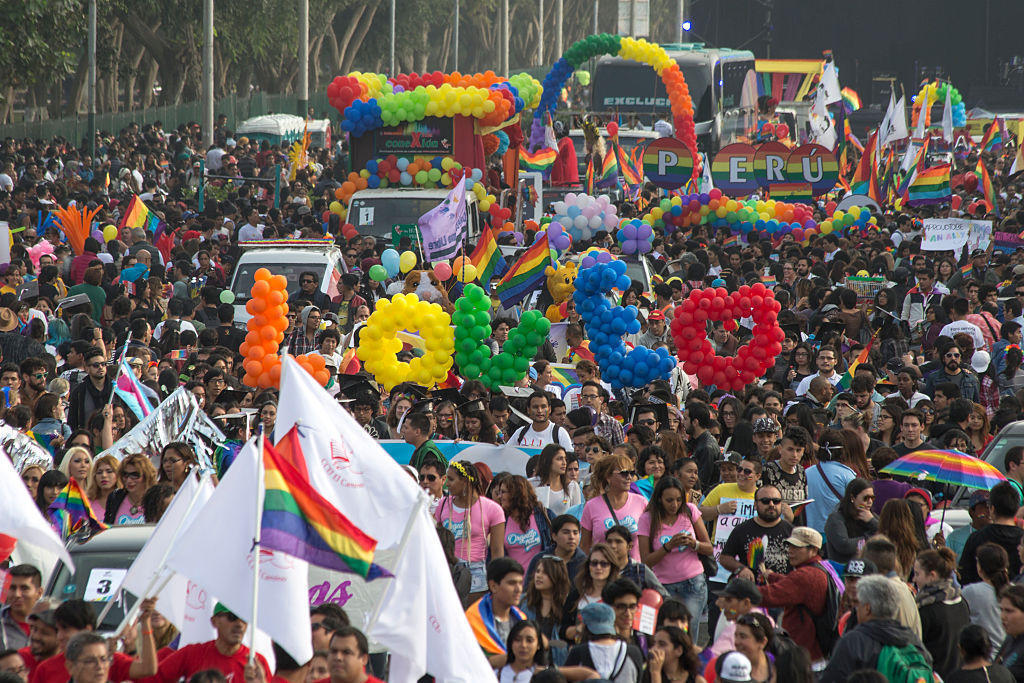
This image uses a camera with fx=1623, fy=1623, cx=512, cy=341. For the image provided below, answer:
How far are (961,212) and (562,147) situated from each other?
24.9 ft

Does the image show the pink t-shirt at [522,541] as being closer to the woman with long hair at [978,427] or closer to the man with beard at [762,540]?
the man with beard at [762,540]

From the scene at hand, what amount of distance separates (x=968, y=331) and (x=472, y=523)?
662cm

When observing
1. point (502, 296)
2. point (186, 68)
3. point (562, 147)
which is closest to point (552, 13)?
point (186, 68)

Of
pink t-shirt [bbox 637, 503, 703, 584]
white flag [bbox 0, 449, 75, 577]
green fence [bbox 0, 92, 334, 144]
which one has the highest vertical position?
green fence [bbox 0, 92, 334, 144]

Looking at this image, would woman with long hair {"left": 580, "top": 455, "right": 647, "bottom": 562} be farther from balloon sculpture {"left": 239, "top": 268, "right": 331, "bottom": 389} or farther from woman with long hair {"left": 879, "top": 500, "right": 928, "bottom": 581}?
balloon sculpture {"left": 239, "top": 268, "right": 331, "bottom": 389}

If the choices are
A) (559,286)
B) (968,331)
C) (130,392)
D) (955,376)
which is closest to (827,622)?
(130,392)

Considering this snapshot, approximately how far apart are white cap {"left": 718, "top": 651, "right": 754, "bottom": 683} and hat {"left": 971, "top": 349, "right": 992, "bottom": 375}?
756cm

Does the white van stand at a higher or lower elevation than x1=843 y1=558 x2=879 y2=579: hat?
higher

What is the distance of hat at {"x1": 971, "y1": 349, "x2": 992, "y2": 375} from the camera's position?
13.3 meters

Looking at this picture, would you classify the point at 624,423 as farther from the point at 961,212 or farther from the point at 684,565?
the point at 961,212

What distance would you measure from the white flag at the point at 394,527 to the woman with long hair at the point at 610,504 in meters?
1.94

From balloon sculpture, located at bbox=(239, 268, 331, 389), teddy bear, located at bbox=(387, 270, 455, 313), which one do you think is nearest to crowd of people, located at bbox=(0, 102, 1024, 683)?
balloon sculpture, located at bbox=(239, 268, 331, 389)

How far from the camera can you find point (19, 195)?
2614 cm

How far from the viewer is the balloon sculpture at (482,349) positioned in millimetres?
12883
